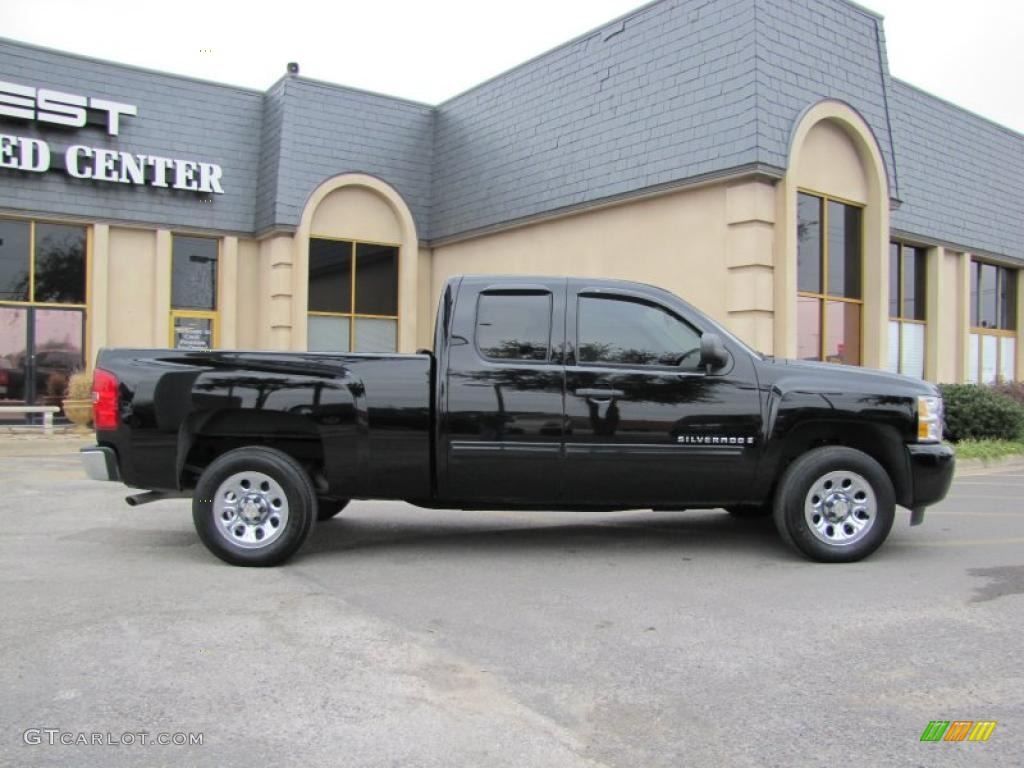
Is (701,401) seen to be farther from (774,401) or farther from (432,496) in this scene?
(432,496)

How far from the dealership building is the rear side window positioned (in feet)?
24.8

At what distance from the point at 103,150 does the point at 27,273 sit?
9.11ft

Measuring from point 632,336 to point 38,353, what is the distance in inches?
576

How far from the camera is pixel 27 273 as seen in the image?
16953 mm

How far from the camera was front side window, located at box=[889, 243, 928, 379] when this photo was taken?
18422mm

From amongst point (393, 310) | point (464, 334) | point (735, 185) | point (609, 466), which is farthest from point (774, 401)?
point (393, 310)

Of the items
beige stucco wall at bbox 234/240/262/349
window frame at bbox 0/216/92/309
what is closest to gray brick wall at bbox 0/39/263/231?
window frame at bbox 0/216/92/309

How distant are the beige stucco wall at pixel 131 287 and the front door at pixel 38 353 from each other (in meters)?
0.65

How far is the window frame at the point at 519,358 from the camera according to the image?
6.36m

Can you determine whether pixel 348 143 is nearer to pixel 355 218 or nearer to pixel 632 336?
pixel 355 218

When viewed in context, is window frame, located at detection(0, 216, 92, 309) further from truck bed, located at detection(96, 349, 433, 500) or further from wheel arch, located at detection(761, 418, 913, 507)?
wheel arch, located at detection(761, 418, 913, 507)

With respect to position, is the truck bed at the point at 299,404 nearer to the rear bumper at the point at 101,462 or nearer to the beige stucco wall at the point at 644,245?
the rear bumper at the point at 101,462

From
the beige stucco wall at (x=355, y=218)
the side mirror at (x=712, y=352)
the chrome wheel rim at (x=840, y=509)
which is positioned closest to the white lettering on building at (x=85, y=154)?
the beige stucco wall at (x=355, y=218)

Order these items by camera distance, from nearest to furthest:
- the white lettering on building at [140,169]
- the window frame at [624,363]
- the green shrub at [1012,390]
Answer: the window frame at [624,363], the white lettering on building at [140,169], the green shrub at [1012,390]
